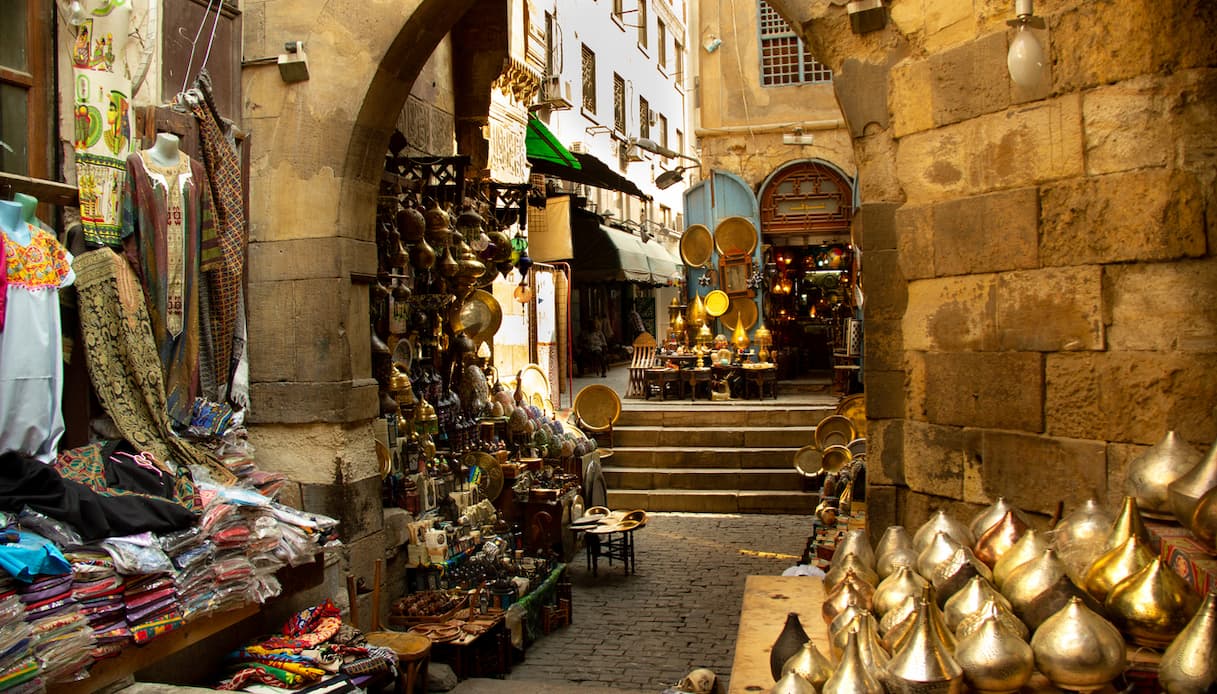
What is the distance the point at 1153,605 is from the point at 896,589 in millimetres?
603

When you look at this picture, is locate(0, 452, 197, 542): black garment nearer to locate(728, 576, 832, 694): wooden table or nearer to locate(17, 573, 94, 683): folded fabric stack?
locate(17, 573, 94, 683): folded fabric stack

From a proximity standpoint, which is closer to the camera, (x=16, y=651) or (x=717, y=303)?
(x=16, y=651)

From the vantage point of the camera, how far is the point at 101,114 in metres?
4.66

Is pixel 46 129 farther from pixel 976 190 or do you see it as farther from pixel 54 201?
pixel 976 190

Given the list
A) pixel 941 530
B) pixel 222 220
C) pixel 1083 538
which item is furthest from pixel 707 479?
pixel 1083 538

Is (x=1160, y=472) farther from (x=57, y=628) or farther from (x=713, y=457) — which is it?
(x=713, y=457)

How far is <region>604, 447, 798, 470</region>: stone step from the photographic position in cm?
1158

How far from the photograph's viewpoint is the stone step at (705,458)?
11.6m

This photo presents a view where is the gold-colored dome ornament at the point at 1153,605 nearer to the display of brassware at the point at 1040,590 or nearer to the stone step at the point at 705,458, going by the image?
the display of brassware at the point at 1040,590

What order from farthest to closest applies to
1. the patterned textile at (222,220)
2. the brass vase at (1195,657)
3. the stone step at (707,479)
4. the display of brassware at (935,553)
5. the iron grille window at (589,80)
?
1. the iron grille window at (589,80)
2. the stone step at (707,479)
3. the patterned textile at (222,220)
4. the display of brassware at (935,553)
5. the brass vase at (1195,657)

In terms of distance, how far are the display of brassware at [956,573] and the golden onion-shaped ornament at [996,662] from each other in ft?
1.04

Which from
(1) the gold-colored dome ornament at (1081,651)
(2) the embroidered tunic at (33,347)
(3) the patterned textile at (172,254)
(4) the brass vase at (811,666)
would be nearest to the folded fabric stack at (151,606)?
(2) the embroidered tunic at (33,347)

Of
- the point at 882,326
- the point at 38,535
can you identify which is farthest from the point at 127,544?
the point at 882,326

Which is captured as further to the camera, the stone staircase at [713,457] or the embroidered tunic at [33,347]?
the stone staircase at [713,457]
